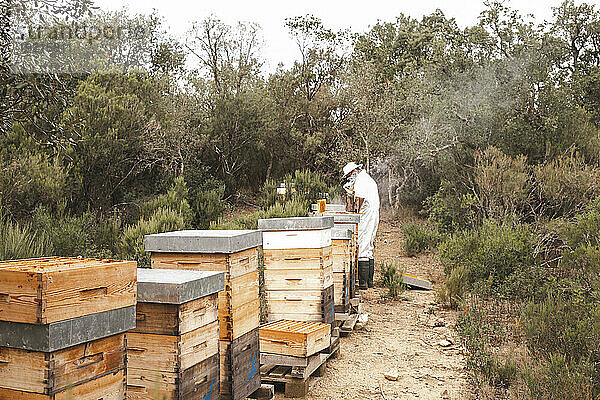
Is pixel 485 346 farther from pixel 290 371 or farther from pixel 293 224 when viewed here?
pixel 293 224

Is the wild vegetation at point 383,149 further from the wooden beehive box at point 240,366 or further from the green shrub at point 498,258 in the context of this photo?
the wooden beehive box at point 240,366

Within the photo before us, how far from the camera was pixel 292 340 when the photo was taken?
430cm

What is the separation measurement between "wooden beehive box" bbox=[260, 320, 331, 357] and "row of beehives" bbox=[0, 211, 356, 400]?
2.30 ft

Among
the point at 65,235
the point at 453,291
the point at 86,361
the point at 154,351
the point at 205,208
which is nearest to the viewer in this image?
the point at 86,361

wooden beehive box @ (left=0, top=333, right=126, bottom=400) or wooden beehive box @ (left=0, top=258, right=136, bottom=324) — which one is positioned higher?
wooden beehive box @ (left=0, top=258, right=136, bottom=324)

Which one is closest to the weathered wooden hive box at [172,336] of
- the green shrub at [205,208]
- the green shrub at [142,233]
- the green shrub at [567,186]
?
the green shrub at [142,233]

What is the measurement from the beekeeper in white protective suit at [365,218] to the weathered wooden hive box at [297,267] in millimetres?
4125

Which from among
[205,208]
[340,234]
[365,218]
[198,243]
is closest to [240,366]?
[198,243]

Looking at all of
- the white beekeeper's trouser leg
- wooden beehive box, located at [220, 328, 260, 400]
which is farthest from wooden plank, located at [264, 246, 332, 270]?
the white beekeeper's trouser leg

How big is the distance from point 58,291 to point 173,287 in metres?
0.65

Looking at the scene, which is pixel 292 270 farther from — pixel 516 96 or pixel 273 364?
pixel 516 96

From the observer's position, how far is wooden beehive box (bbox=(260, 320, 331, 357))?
428 cm

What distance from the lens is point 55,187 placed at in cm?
947

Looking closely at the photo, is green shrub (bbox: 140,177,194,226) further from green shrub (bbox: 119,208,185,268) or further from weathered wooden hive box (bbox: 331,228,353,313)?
weathered wooden hive box (bbox: 331,228,353,313)
